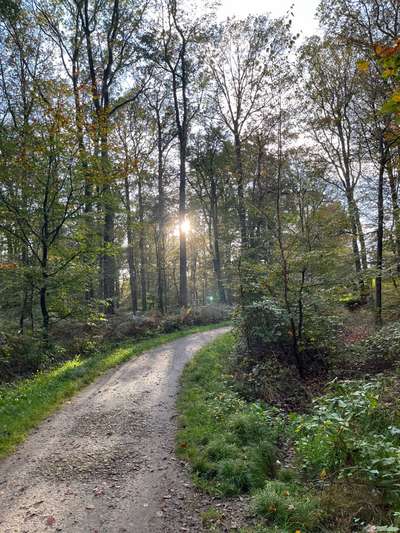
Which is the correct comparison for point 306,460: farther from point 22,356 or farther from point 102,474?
point 22,356

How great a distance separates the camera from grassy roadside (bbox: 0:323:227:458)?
5427 millimetres

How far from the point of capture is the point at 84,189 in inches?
435

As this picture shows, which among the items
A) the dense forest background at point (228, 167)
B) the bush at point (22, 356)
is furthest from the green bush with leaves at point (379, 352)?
the bush at point (22, 356)

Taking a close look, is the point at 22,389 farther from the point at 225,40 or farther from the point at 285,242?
the point at 225,40

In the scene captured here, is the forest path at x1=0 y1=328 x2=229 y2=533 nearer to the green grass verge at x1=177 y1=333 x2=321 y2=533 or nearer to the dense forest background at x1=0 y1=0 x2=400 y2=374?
the green grass verge at x1=177 y1=333 x2=321 y2=533

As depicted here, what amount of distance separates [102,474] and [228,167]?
73.1ft

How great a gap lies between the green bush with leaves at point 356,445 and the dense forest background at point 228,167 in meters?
3.13

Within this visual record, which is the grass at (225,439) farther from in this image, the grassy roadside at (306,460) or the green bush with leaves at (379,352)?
the green bush with leaves at (379,352)

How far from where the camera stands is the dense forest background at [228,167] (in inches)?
326

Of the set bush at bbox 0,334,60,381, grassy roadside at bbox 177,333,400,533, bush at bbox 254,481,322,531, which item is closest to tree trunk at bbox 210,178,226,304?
bush at bbox 0,334,60,381

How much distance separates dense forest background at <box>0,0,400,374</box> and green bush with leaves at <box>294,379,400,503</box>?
10.3 feet

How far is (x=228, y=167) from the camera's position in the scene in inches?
946

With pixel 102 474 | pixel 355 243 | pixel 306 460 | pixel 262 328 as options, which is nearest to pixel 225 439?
pixel 306 460

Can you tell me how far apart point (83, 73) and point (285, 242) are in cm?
1575
